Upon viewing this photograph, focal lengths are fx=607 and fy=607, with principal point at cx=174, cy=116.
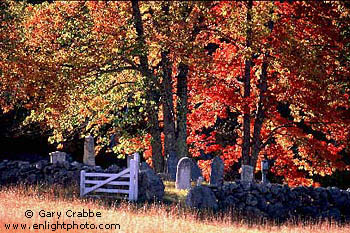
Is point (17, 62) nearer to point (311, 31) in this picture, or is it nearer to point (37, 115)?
point (37, 115)

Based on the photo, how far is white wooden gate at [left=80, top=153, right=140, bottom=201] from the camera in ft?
64.6

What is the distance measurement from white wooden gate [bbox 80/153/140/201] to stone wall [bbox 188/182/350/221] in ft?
8.82

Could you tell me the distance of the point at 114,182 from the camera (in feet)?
65.5

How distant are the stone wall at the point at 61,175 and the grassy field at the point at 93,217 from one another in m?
0.77

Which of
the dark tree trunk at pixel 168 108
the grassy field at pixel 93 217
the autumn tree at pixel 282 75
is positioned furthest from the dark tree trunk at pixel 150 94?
the grassy field at pixel 93 217

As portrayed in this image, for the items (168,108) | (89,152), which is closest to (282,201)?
(168,108)

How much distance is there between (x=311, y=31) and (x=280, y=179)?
1339 centimetres

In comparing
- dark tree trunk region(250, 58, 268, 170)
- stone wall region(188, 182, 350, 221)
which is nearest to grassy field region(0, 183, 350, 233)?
stone wall region(188, 182, 350, 221)

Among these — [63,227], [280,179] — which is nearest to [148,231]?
[63,227]

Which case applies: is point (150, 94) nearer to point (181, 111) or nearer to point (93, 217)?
point (181, 111)

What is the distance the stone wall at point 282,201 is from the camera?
1922 cm

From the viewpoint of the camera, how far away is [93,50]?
2041 cm

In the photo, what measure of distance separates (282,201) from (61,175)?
309 inches

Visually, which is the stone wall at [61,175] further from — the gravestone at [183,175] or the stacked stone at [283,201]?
the stacked stone at [283,201]
